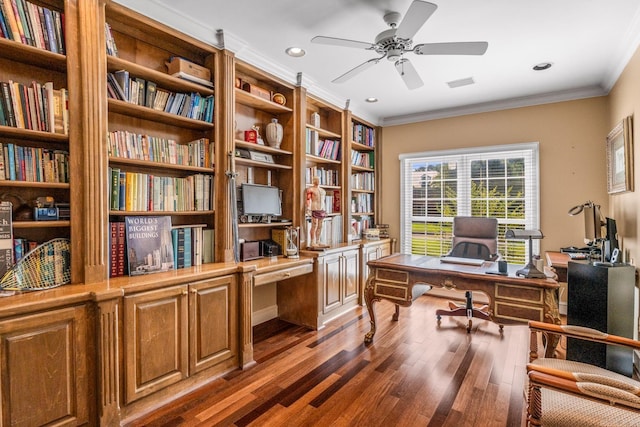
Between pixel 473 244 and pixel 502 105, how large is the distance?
6.55 ft

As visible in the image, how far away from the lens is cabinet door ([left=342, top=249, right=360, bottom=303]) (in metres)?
3.90

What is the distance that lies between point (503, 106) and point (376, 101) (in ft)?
5.41

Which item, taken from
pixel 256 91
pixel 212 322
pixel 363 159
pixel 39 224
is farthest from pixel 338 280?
pixel 39 224

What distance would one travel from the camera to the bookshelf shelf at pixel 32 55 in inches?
69.1

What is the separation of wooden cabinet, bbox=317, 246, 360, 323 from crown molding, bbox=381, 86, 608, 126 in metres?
2.25

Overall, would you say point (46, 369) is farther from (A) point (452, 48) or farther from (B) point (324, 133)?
(B) point (324, 133)

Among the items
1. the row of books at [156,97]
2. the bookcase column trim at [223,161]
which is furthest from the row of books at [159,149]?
the row of books at [156,97]

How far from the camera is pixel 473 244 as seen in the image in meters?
3.61

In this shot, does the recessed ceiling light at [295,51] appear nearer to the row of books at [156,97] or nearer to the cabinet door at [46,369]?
the row of books at [156,97]

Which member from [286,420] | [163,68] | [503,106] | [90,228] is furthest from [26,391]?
[503,106]

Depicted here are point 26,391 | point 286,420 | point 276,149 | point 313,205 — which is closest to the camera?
point 26,391

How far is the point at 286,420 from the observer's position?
1.98m

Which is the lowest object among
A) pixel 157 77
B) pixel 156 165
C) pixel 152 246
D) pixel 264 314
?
pixel 264 314

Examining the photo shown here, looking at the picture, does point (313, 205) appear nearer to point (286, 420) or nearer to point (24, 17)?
point (286, 420)
